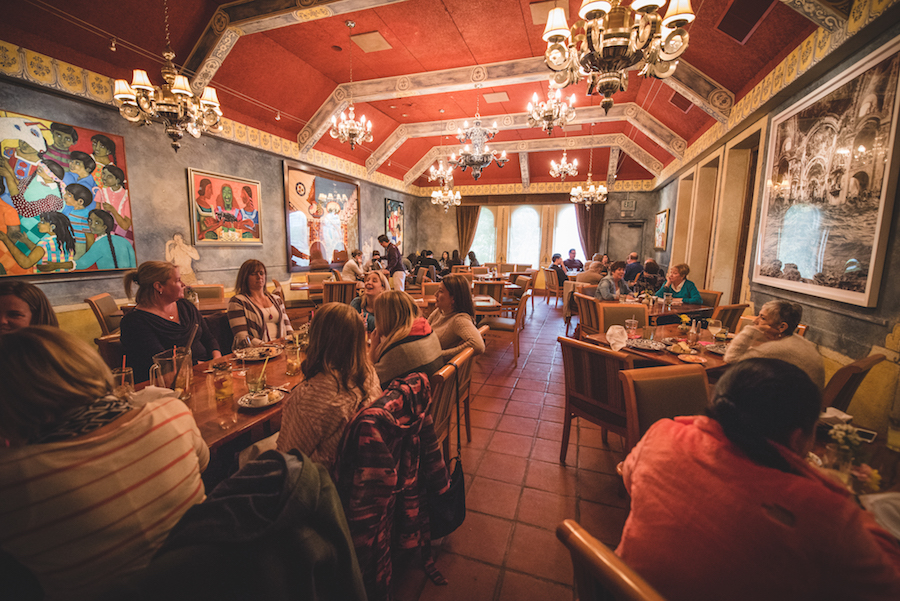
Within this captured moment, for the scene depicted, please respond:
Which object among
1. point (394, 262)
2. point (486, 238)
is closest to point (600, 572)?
point (394, 262)

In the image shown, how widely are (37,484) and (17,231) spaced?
4733 millimetres

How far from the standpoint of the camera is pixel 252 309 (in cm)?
269

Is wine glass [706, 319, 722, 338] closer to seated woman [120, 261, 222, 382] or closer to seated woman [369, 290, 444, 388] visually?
seated woman [369, 290, 444, 388]

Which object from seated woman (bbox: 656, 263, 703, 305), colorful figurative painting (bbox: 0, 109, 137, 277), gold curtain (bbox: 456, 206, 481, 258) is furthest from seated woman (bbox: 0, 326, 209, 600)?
Result: gold curtain (bbox: 456, 206, 481, 258)

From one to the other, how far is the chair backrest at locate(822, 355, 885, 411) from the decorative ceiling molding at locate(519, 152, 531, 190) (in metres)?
9.12

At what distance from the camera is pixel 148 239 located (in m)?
4.75

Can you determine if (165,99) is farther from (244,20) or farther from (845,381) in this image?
(845,381)

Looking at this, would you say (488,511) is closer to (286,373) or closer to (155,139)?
(286,373)

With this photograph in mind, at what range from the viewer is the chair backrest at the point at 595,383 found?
2.08 meters

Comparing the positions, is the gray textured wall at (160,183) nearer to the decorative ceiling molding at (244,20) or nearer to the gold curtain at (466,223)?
the decorative ceiling molding at (244,20)

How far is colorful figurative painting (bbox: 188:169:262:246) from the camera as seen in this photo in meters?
5.33

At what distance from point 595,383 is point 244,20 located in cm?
530

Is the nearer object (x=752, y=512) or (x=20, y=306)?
(x=752, y=512)

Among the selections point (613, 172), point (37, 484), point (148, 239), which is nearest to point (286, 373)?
point (37, 484)
